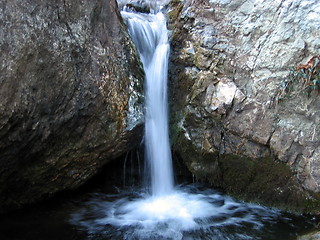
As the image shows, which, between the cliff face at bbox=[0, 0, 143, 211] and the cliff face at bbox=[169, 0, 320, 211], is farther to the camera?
the cliff face at bbox=[169, 0, 320, 211]

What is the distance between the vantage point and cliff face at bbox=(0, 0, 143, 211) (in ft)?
11.6

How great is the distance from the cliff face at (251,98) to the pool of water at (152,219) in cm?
36

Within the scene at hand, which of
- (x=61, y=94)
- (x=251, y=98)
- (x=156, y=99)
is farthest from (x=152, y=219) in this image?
(x=251, y=98)

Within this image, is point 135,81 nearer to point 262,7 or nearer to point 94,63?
point 94,63

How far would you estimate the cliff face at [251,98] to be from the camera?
4555 millimetres

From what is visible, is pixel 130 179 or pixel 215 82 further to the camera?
pixel 130 179

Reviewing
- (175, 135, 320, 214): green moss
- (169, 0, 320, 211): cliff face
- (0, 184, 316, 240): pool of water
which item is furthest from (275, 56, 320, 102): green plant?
(0, 184, 316, 240): pool of water

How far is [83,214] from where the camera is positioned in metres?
4.74

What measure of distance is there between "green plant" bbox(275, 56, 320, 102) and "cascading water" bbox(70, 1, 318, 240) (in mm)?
1834

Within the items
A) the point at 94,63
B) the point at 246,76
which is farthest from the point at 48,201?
the point at 246,76

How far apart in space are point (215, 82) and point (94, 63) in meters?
2.01

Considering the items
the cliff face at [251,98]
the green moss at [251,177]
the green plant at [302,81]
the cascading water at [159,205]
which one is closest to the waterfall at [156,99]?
Answer: the cascading water at [159,205]

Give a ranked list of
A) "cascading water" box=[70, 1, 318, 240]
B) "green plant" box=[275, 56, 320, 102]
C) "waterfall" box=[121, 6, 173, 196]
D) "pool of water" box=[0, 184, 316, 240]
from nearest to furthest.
Result: "pool of water" box=[0, 184, 316, 240] < "cascading water" box=[70, 1, 318, 240] < "green plant" box=[275, 56, 320, 102] < "waterfall" box=[121, 6, 173, 196]

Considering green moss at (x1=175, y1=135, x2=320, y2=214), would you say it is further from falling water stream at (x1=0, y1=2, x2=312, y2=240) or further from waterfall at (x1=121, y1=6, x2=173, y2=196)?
waterfall at (x1=121, y1=6, x2=173, y2=196)
